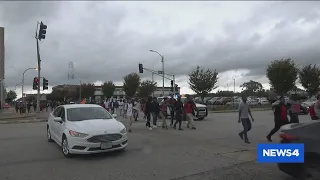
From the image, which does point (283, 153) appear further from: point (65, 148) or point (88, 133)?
point (65, 148)

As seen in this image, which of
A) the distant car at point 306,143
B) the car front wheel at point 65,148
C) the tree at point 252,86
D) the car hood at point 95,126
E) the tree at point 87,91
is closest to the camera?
the distant car at point 306,143

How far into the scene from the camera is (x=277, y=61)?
52.5 metres

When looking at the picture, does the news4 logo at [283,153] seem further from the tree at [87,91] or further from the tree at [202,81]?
the tree at [87,91]

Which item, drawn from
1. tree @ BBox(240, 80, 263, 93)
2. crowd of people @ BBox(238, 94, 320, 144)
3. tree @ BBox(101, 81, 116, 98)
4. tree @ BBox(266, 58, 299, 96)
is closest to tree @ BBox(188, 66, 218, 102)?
tree @ BBox(266, 58, 299, 96)

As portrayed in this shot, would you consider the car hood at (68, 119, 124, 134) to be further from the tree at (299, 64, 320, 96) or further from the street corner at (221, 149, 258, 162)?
the tree at (299, 64, 320, 96)

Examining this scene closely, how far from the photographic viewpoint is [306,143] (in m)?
5.37

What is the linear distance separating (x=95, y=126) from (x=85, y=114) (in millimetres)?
1294

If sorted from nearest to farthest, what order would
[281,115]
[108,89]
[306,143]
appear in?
[306,143] → [281,115] → [108,89]

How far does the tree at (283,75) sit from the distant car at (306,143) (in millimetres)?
46792

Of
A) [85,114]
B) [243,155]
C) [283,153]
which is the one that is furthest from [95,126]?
[283,153]

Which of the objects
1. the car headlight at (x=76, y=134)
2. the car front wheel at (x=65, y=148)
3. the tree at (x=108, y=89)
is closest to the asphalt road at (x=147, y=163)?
the car front wheel at (x=65, y=148)

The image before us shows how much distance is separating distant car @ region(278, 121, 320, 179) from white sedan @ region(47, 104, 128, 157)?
15.0 ft

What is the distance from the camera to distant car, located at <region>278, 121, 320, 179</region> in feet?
17.4

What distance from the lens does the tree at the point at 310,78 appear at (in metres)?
52.4
